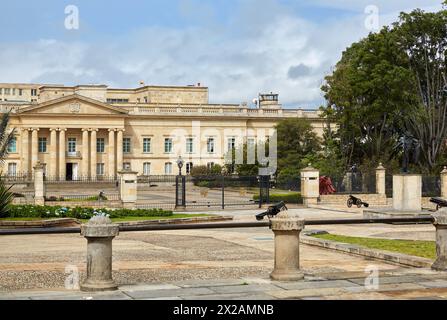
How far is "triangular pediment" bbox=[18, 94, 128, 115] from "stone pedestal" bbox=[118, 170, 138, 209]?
2138 inches

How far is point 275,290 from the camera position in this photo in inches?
388

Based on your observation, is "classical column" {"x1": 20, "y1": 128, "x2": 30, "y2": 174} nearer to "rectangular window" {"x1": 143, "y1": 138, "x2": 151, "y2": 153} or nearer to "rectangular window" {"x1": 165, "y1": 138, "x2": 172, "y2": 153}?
"rectangular window" {"x1": 143, "y1": 138, "x2": 151, "y2": 153}

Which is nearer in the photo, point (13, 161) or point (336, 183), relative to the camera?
point (336, 183)

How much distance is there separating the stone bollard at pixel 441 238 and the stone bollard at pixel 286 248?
2.44m

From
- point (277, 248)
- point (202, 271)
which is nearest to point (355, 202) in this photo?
point (202, 271)

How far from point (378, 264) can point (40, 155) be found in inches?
3155

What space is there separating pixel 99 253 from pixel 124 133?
83.5m

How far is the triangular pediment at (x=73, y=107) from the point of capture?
8750cm

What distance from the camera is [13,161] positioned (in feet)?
291

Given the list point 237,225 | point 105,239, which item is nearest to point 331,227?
point 237,225

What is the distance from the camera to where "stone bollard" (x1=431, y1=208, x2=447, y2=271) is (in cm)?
1152

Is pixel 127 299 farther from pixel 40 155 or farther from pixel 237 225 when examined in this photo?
pixel 40 155

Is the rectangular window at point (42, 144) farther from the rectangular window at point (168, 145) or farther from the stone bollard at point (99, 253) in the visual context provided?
the stone bollard at point (99, 253)

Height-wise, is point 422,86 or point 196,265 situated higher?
point 422,86
